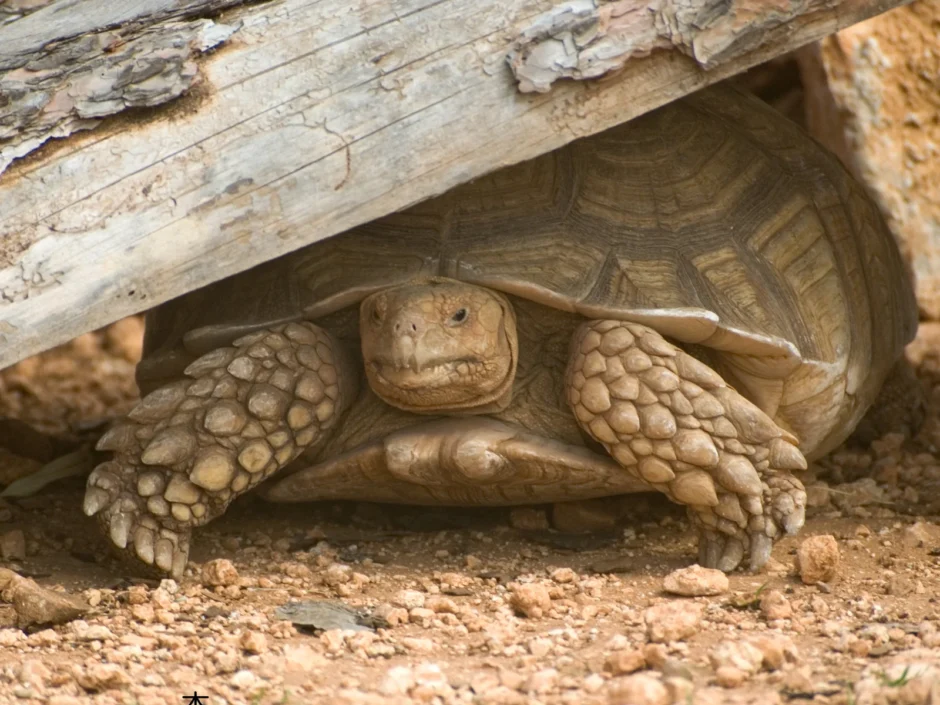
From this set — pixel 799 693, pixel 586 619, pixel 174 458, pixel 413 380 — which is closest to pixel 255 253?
pixel 413 380

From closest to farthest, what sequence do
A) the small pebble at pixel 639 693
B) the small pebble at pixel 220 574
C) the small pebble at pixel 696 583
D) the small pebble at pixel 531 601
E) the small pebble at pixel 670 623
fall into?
the small pebble at pixel 639 693 → the small pebble at pixel 670 623 → the small pebble at pixel 531 601 → the small pebble at pixel 696 583 → the small pebble at pixel 220 574

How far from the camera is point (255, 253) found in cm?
278

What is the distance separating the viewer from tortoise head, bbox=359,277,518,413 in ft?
10.6

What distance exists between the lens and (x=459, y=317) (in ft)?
10.8

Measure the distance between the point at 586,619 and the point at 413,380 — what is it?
0.78 m

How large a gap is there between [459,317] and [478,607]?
777 millimetres

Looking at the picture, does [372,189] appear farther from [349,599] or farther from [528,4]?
[349,599]

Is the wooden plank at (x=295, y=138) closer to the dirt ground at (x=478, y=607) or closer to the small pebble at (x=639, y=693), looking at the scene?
the dirt ground at (x=478, y=607)

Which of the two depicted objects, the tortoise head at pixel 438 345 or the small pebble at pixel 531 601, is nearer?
the small pebble at pixel 531 601

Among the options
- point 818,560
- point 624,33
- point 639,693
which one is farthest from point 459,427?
point 639,693

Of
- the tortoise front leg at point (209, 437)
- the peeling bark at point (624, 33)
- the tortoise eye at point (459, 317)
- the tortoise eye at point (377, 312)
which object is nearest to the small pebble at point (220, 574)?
the tortoise front leg at point (209, 437)

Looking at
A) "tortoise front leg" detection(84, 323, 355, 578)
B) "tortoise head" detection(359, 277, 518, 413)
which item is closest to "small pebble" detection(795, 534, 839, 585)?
"tortoise head" detection(359, 277, 518, 413)

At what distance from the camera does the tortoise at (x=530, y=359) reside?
3.32 m

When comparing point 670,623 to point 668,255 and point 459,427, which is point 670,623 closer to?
point 459,427
